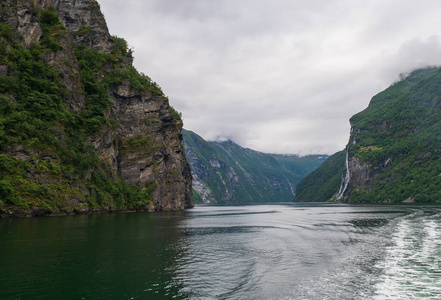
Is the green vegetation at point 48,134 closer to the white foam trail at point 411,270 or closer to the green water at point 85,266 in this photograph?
the green water at point 85,266

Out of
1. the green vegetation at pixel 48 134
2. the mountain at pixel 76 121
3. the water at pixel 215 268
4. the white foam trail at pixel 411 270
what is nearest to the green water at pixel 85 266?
the water at pixel 215 268

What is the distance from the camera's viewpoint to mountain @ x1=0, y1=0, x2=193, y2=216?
75000mm

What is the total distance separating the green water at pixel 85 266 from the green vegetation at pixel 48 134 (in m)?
35.4

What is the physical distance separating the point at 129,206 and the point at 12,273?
3567 inches

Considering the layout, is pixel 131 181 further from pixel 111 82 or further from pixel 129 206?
pixel 111 82

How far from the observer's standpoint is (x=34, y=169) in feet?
245

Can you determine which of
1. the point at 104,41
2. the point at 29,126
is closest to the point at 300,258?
the point at 29,126

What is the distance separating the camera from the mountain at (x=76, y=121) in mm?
75000

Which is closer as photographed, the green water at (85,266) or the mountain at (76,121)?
the green water at (85,266)

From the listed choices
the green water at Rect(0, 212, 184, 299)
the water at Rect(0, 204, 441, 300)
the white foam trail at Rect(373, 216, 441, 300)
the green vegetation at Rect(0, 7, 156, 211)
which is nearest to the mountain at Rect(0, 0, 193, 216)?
the green vegetation at Rect(0, 7, 156, 211)

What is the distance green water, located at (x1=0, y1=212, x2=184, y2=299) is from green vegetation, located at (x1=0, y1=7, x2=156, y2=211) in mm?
35353

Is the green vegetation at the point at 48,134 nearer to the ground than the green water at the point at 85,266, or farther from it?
farther from it

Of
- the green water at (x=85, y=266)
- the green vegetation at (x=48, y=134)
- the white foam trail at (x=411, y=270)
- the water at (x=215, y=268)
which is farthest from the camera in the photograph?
the green vegetation at (x=48, y=134)

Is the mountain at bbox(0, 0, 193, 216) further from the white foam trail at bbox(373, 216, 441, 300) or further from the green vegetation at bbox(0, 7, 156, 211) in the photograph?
the white foam trail at bbox(373, 216, 441, 300)
